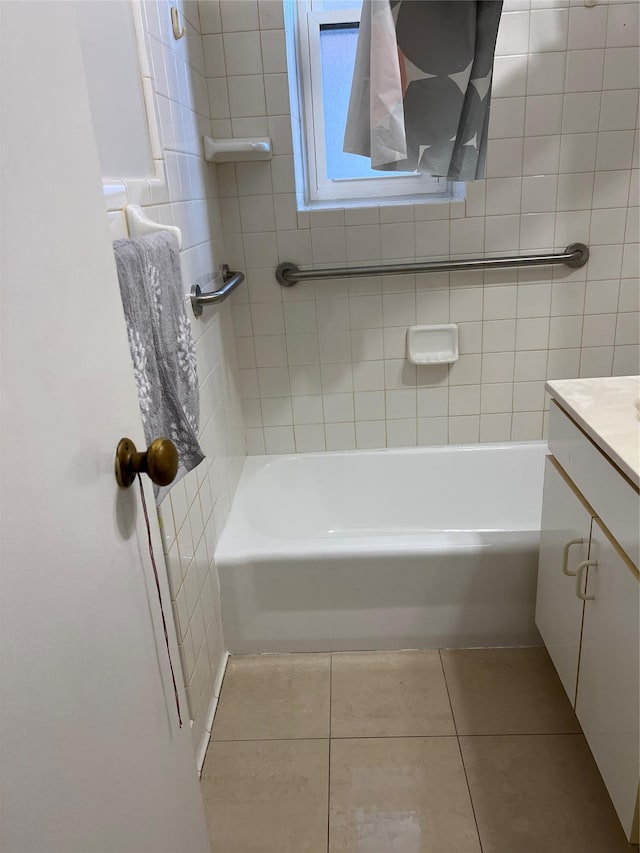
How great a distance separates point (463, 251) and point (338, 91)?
66cm

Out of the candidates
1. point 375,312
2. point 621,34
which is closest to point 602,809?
point 375,312

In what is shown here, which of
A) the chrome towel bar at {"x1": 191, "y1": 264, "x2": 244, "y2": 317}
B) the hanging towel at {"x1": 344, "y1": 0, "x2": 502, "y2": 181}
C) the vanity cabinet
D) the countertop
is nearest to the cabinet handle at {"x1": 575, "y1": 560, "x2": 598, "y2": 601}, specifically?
the vanity cabinet

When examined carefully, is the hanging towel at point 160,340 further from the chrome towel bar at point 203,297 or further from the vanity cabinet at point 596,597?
the vanity cabinet at point 596,597

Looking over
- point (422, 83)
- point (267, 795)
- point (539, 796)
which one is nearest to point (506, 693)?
point (539, 796)

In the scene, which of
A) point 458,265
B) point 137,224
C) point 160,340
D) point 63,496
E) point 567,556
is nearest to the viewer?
point 63,496

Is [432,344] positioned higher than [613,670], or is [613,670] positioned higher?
[432,344]

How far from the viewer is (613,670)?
1.08 m

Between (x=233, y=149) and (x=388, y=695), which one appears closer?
(x=388, y=695)

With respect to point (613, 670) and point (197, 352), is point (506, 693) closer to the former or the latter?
point (613, 670)

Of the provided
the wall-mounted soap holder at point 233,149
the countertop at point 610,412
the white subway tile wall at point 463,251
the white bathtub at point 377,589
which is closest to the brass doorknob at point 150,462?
the countertop at point 610,412

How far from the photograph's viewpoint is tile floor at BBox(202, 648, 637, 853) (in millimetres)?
1268

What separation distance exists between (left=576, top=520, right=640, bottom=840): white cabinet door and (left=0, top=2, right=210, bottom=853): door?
0.74 m

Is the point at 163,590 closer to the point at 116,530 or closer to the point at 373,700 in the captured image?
the point at 116,530

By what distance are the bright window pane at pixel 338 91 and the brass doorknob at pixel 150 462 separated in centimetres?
167
